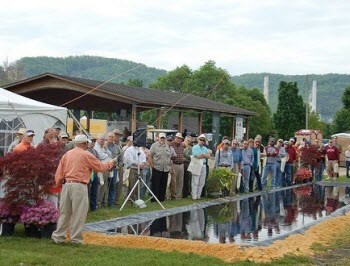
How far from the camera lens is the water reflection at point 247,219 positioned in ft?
38.4

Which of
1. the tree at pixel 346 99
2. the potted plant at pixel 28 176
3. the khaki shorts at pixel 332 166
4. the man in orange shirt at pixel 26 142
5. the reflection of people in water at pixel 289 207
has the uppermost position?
the tree at pixel 346 99

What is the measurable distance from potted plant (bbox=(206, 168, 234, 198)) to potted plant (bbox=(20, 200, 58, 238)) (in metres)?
8.78

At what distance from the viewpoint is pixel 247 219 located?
1438cm

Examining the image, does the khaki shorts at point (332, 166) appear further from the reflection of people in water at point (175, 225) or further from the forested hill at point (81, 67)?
the forested hill at point (81, 67)

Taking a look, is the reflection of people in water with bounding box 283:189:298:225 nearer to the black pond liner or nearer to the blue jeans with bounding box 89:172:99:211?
the black pond liner

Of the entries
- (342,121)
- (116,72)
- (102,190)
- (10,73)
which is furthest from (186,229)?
(116,72)

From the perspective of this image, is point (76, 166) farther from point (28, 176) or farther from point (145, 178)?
point (145, 178)

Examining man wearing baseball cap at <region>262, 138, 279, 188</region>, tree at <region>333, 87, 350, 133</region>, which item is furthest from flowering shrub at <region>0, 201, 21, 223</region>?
tree at <region>333, 87, 350, 133</region>

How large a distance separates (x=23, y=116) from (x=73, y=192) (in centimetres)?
558

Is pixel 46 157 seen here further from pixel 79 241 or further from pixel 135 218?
pixel 135 218

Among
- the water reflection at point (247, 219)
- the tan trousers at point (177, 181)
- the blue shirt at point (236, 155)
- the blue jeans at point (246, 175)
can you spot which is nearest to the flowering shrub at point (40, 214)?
the water reflection at point (247, 219)

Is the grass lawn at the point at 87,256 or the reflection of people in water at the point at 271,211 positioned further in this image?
the reflection of people in water at the point at 271,211

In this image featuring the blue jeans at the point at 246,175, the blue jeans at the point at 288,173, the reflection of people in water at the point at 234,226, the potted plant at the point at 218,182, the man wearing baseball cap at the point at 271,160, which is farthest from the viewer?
the blue jeans at the point at 288,173

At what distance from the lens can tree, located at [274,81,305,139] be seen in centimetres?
7162
